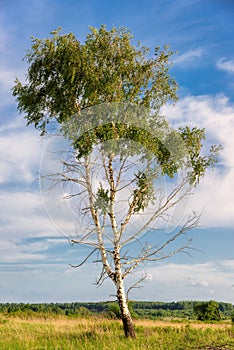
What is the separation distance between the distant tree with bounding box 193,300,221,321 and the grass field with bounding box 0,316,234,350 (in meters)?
9.49

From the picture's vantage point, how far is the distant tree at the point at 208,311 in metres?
27.2

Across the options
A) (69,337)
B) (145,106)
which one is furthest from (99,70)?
(69,337)

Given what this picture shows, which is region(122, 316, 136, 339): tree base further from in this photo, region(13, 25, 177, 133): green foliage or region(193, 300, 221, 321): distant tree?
region(193, 300, 221, 321): distant tree

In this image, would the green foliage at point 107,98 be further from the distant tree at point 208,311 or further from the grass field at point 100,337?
the distant tree at point 208,311

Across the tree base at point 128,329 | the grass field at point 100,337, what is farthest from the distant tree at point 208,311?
the tree base at point 128,329

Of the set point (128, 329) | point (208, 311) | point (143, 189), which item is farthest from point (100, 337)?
point (208, 311)

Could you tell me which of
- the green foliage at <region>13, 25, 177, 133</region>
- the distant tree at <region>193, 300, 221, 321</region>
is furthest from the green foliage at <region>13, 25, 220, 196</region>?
the distant tree at <region>193, 300, 221, 321</region>

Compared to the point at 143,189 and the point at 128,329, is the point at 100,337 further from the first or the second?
the point at 143,189

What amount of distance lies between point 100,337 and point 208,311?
549 inches

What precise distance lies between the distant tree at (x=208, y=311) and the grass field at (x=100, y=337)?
949cm

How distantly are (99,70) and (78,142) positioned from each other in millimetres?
2427

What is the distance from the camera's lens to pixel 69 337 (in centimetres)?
1524

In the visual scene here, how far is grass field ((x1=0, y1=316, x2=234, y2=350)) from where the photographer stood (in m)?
13.4

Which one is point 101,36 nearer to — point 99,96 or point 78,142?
point 99,96
